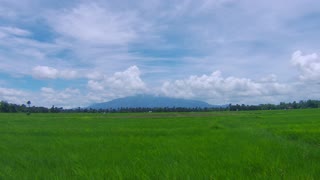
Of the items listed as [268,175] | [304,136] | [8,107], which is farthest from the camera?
[8,107]

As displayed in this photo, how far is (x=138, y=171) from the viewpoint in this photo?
6.07 metres

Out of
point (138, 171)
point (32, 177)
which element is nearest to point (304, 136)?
point (138, 171)

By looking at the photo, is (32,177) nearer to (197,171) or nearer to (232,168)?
(197,171)

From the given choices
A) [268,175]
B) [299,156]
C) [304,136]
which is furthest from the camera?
[304,136]

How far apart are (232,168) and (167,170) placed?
1.08 metres

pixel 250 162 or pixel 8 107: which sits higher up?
pixel 8 107

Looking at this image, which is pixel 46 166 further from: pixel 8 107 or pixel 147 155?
pixel 8 107

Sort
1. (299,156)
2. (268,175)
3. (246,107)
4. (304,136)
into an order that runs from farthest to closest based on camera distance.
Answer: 1. (246,107)
2. (304,136)
3. (299,156)
4. (268,175)

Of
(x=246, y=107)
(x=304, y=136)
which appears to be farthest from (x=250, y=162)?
(x=246, y=107)

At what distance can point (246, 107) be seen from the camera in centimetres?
10112

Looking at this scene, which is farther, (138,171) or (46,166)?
(46,166)

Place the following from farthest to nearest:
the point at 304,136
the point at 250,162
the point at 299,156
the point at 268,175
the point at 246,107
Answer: the point at 246,107
the point at 304,136
the point at 299,156
the point at 250,162
the point at 268,175

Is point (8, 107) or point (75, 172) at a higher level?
point (8, 107)

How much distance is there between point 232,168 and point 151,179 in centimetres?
140
